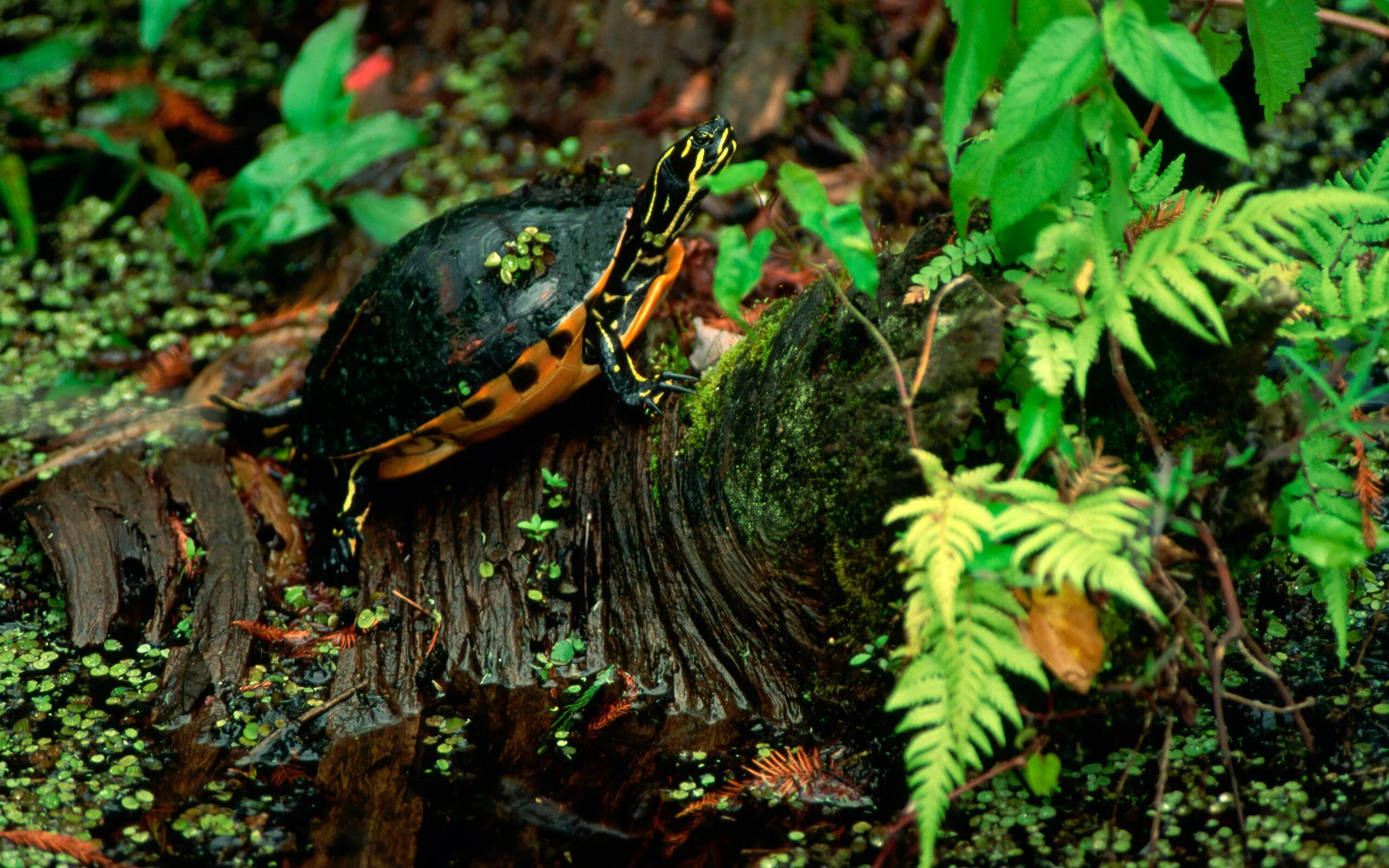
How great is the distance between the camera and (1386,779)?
7.81ft

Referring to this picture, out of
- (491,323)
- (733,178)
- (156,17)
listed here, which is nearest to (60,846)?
(491,323)

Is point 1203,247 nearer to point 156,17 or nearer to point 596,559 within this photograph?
point 596,559

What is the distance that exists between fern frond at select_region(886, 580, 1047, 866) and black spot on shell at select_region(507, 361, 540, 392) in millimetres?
1815

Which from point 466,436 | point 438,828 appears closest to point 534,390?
point 466,436

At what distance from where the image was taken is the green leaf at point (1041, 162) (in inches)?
87.6

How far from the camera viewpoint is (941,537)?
206 centimetres

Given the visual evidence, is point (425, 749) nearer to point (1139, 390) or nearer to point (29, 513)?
point (29, 513)

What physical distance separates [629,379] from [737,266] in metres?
1.34

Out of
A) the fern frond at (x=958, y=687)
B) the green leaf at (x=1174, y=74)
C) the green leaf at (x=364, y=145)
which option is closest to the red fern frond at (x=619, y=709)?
the fern frond at (x=958, y=687)

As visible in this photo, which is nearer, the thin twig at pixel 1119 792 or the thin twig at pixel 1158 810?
the thin twig at pixel 1158 810

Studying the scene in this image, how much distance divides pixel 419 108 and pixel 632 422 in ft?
11.6

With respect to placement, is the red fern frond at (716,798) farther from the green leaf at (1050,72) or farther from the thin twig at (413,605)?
the green leaf at (1050,72)

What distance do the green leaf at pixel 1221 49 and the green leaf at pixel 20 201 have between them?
5.47m

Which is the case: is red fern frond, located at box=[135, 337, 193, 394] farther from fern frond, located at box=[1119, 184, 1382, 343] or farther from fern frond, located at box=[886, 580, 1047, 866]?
fern frond, located at box=[1119, 184, 1382, 343]
